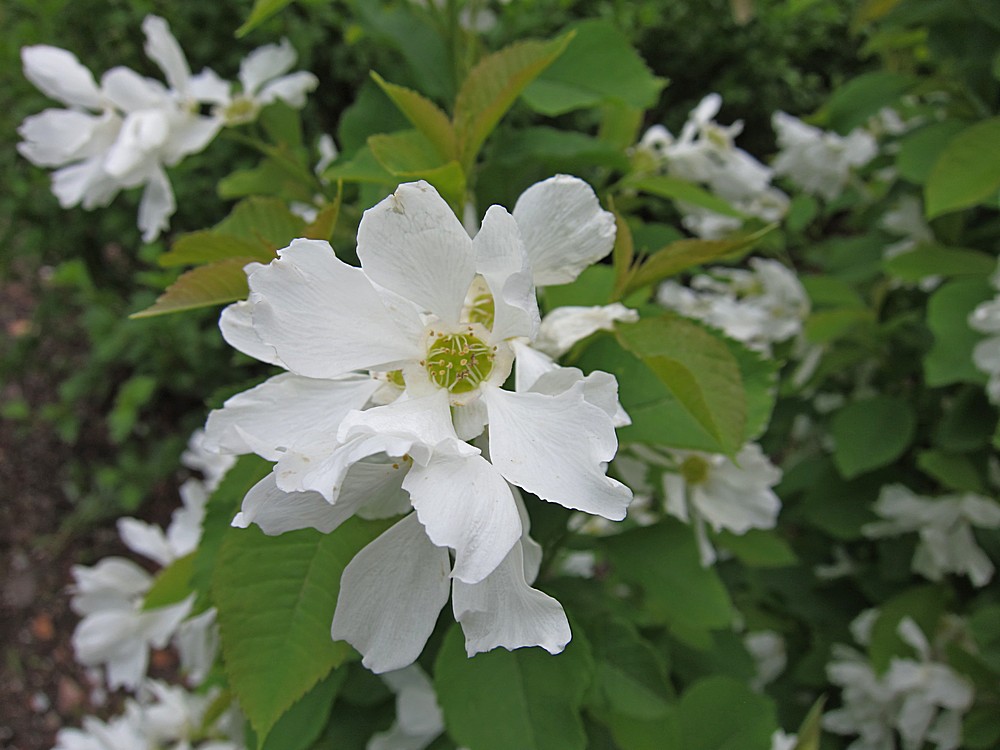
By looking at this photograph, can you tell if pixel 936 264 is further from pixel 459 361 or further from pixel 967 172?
pixel 459 361

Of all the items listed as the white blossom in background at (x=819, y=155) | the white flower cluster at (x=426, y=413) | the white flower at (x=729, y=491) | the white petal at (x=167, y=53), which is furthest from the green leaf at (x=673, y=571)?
the white blossom in background at (x=819, y=155)

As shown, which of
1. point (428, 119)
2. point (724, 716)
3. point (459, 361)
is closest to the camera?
point (459, 361)

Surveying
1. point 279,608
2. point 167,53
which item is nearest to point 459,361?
point 279,608

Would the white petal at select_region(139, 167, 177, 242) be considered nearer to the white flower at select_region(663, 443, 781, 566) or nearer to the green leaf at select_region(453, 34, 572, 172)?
the green leaf at select_region(453, 34, 572, 172)

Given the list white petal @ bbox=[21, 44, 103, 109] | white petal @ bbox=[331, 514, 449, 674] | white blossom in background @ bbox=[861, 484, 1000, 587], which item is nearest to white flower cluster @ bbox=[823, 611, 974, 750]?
white blossom in background @ bbox=[861, 484, 1000, 587]

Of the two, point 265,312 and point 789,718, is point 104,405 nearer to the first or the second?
point 789,718
